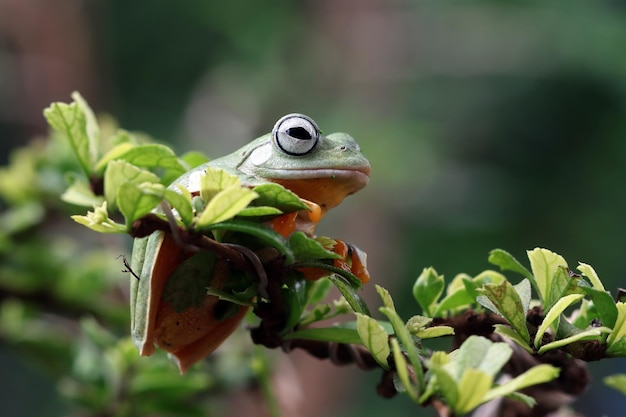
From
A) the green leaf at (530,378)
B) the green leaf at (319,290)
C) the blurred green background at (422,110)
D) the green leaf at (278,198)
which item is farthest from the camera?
the blurred green background at (422,110)

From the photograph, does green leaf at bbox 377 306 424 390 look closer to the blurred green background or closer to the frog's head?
the frog's head

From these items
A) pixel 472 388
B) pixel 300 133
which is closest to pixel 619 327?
pixel 472 388

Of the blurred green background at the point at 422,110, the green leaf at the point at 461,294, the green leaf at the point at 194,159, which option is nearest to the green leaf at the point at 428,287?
the green leaf at the point at 461,294

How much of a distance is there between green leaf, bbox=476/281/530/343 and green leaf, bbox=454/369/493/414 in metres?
0.08

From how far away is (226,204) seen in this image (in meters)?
0.39

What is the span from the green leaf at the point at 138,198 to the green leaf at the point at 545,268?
0.70 ft

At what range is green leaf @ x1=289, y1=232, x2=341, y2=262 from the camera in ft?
1.37

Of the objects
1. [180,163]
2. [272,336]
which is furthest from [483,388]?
[180,163]

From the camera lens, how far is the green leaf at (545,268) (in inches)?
17.1

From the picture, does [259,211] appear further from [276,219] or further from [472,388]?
[472,388]

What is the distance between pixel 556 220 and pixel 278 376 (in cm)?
254

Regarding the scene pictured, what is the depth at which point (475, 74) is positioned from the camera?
3207 mm

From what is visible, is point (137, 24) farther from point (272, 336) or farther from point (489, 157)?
point (272, 336)

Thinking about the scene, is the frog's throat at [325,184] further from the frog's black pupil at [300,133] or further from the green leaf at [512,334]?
the green leaf at [512,334]
